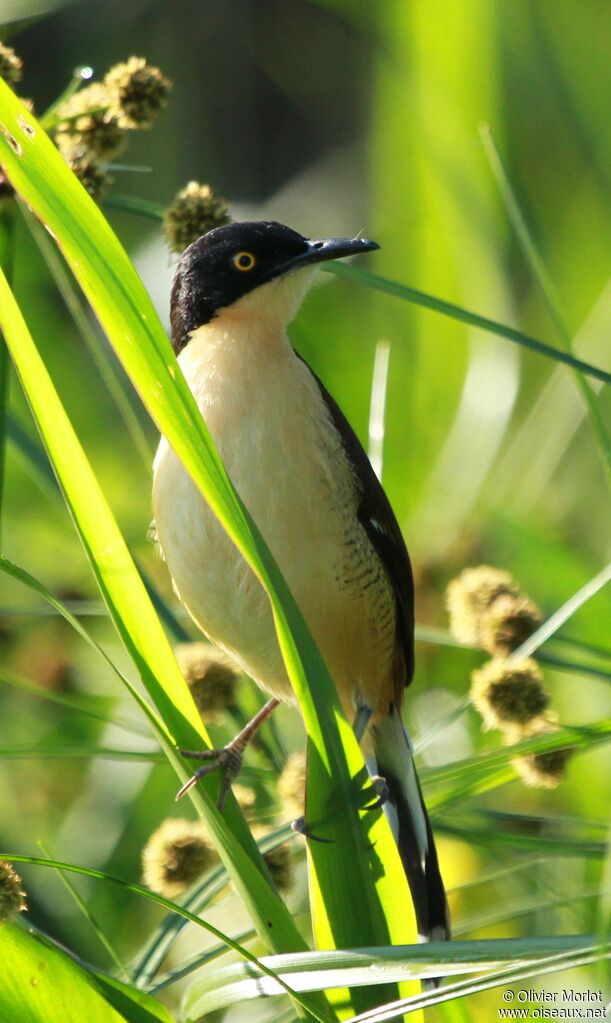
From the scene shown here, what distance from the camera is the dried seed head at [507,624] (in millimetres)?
3326

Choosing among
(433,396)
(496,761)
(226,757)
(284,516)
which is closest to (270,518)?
(284,516)

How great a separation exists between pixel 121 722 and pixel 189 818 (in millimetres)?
1575

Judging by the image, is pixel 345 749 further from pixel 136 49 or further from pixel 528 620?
pixel 136 49

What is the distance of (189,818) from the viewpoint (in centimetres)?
481

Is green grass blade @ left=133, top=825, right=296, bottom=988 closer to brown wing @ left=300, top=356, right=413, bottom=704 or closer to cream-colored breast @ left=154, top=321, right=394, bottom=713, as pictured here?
cream-colored breast @ left=154, top=321, right=394, bottom=713

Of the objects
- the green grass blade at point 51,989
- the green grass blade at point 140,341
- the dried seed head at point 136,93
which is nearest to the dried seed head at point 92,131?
the dried seed head at point 136,93

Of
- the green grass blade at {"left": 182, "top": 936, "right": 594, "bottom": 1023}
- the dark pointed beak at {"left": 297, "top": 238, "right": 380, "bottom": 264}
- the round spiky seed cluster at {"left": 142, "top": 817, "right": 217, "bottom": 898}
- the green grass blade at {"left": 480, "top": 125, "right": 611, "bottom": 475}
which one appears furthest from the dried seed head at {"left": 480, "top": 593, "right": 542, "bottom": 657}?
the green grass blade at {"left": 182, "top": 936, "right": 594, "bottom": 1023}

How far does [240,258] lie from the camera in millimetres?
3637

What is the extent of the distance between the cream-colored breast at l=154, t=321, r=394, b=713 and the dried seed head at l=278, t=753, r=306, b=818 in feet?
0.94

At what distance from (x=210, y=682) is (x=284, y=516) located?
596 mm

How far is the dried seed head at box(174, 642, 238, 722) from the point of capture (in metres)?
3.50

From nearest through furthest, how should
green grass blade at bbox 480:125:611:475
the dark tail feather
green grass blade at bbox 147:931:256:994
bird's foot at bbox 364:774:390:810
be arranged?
bird's foot at bbox 364:774:390:810 → green grass blade at bbox 147:931:256:994 → green grass blade at bbox 480:125:611:475 → the dark tail feather

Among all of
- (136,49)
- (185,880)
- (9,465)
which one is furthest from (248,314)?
(136,49)

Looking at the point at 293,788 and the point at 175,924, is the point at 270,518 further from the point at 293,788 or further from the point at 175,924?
the point at 175,924
